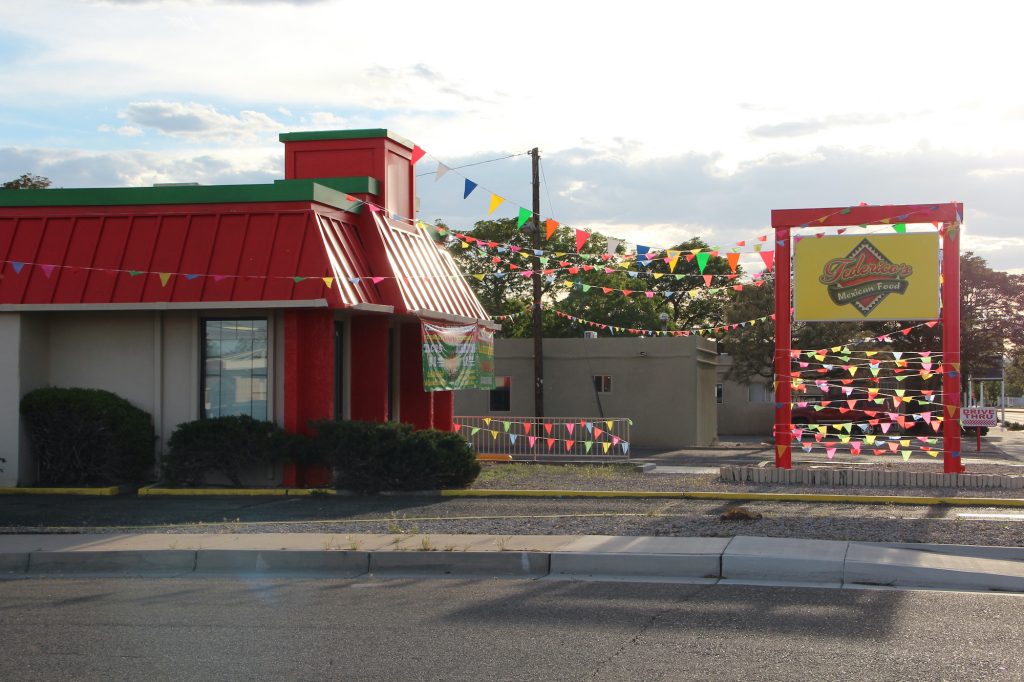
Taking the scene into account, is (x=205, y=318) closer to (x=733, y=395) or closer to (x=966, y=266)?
(x=733, y=395)

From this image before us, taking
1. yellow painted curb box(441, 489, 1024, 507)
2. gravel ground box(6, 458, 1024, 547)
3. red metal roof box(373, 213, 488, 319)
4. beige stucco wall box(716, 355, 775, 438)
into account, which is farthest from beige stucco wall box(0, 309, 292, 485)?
beige stucco wall box(716, 355, 775, 438)

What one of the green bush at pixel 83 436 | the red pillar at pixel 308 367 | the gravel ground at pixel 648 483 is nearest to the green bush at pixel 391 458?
the red pillar at pixel 308 367

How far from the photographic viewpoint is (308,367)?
16781 mm

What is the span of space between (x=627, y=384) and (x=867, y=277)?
1498 centimetres

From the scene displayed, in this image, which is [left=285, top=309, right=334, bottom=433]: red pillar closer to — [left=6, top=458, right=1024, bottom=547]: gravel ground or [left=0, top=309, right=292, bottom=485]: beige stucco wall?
[left=0, top=309, right=292, bottom=485]: beige stucco wall

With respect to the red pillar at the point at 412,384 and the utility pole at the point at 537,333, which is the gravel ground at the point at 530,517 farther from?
the utility pole at the point at 537,333

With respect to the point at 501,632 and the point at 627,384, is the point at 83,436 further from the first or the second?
the point at 627,384

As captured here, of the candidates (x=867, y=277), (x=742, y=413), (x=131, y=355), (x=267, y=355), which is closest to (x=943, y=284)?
(x=867, y=277)

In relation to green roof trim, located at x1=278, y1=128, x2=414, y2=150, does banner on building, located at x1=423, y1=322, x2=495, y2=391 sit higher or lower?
lower

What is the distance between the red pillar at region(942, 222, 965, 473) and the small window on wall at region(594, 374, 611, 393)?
15.7m

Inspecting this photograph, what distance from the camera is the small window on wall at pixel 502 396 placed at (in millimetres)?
33656

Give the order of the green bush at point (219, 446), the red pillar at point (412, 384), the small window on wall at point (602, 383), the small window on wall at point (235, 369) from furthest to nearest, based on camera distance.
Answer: the small window on wall at point (602, 383) < the red pillar at point (412, 384) < the small window on wall at point (235, 369) < the green bush at point (219, 446)

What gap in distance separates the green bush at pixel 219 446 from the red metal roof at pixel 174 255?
1.89m

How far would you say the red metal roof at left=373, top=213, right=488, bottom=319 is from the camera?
738 inches
